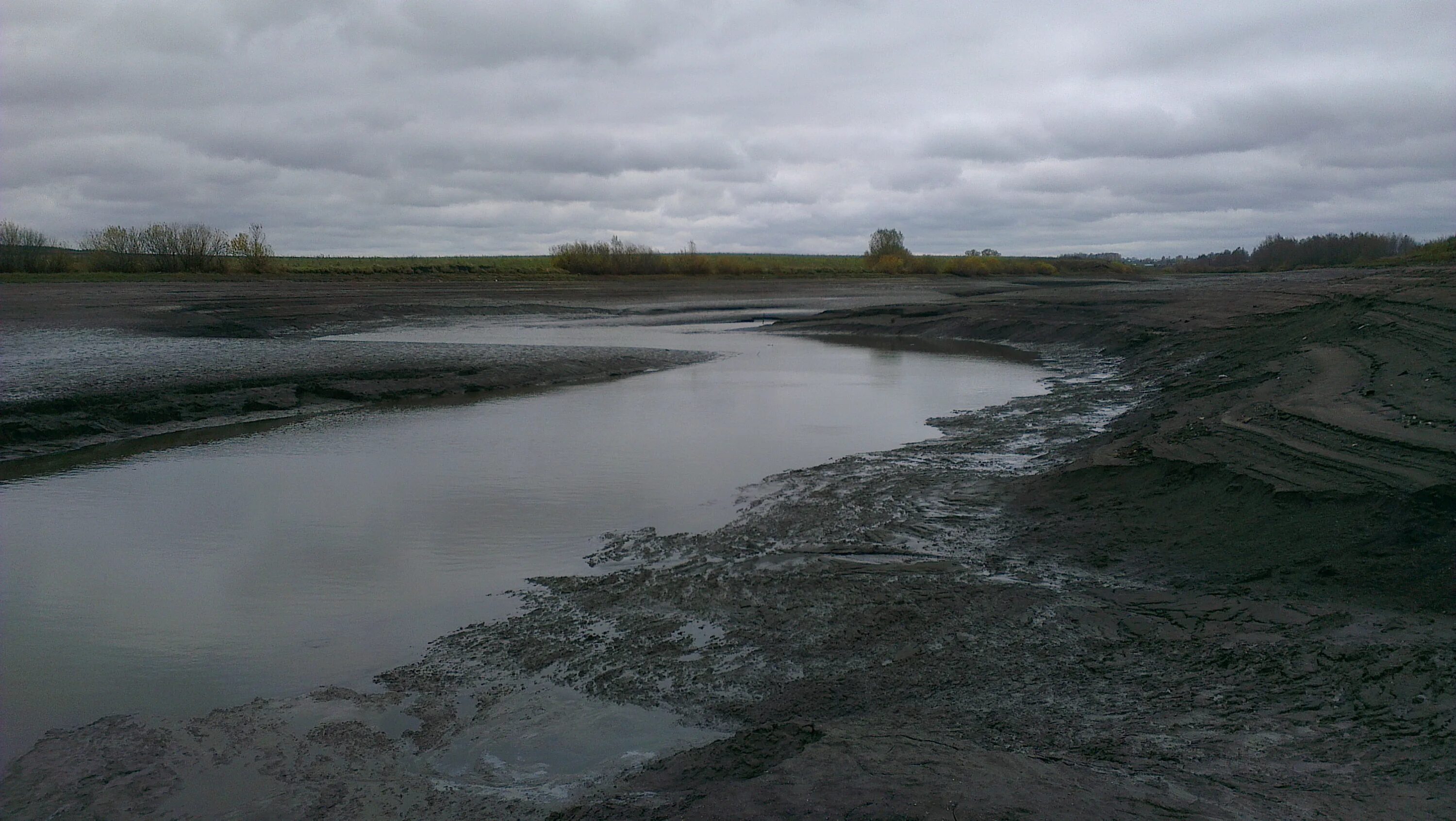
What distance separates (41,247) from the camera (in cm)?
4272

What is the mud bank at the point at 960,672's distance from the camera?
3303 millimetres

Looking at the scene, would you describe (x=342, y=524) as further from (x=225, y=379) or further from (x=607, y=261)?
(x=607, y=261)

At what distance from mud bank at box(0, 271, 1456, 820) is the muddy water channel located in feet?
1.46

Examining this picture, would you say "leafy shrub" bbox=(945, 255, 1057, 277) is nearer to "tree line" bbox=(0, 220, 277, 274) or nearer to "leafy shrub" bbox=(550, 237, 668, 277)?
"leafy shrub" bbox=(550, 237, 668, 277)

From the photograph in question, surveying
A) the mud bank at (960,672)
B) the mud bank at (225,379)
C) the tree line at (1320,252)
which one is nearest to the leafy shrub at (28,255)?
the mud bank at (225,379)

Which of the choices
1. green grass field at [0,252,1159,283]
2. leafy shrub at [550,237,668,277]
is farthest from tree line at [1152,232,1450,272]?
leafy shrub at [550,237,668,277]

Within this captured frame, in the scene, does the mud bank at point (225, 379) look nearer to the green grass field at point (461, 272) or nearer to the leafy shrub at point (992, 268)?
the green grass field at point (461, 272)

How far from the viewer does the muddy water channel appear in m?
5.12

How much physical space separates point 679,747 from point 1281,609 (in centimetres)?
320

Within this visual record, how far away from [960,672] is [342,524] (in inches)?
215

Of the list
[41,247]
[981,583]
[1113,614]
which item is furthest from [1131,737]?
[41,247]

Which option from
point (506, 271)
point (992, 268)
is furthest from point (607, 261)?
point (992, 268)

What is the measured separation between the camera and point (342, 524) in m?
7.84

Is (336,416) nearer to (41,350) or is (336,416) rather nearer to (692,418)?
(692,418)
